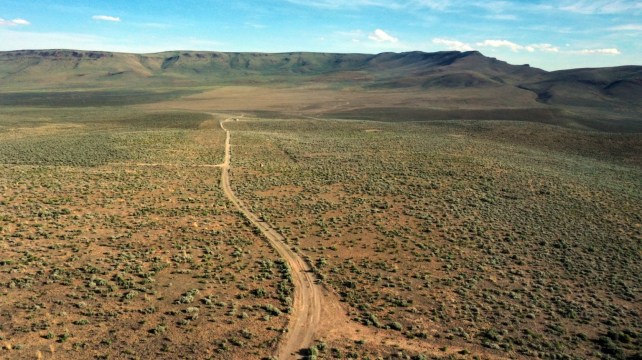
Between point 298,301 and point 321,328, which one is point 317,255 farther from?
point 321,328

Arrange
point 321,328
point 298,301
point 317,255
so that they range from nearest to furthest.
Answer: point 321,328 → point 298,301 → point 317,255

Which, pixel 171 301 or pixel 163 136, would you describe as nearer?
pixel 171 301

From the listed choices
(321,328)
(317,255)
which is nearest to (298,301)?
(321,328)

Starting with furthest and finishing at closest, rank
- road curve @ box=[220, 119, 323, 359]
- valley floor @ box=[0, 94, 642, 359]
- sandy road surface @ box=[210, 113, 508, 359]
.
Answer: valley floor @ box=[0, 94, 642, 359] → sandy road surface @ box=[210, 113, 508, 359] → road curve @ box=[220, 119, 323, 359]

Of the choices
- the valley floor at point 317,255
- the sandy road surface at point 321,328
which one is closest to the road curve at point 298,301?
the sandy road surface at point 321,328

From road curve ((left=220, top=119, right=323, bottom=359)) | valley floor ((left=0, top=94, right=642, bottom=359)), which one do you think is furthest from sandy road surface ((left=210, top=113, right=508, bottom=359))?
valley floor ((left=0, top=94, right=642, bottom=359))

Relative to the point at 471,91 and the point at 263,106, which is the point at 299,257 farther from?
the point at 471,91

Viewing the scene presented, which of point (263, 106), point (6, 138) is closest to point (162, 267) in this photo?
point (6, 138)

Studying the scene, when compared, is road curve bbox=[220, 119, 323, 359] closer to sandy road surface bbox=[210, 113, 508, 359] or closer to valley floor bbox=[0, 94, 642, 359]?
sandy road surface bbox=[210, 113, 508, 359]
